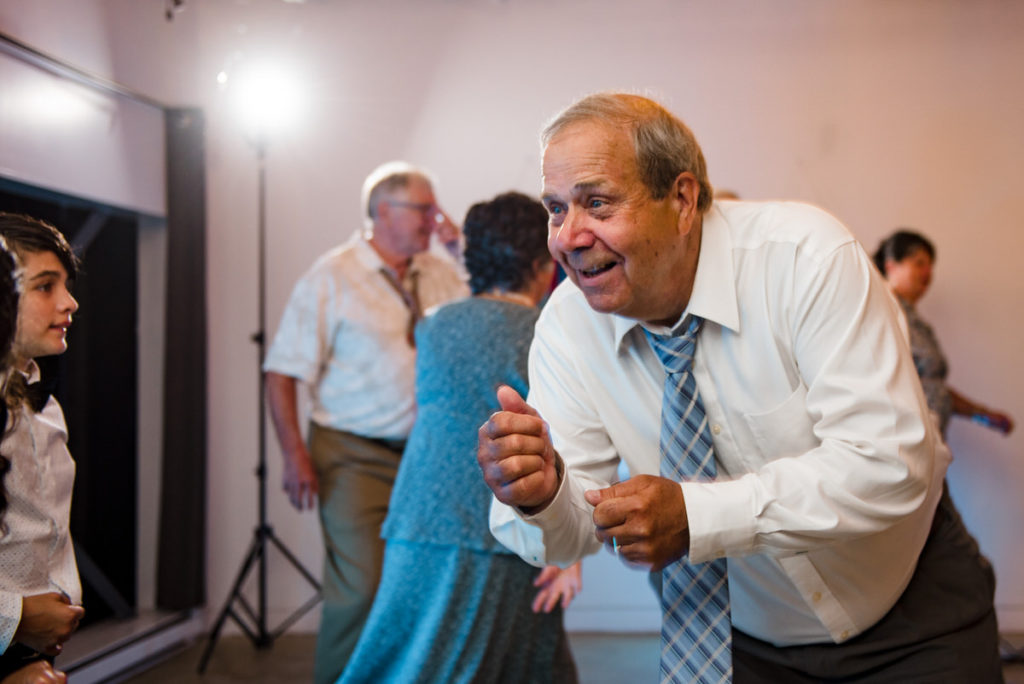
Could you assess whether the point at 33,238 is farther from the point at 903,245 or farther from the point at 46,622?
the point at 903,245

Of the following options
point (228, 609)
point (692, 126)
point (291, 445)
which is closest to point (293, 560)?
point (228, 609)

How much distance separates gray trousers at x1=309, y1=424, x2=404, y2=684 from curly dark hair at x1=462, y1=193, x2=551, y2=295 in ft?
3.63

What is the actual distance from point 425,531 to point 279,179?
2.82m

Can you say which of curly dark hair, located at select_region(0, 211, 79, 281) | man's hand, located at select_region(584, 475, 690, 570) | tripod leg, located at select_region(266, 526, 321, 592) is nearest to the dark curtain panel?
tripod leg, located at select_region(266, 526, 321, 592)

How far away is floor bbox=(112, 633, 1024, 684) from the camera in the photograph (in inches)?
142

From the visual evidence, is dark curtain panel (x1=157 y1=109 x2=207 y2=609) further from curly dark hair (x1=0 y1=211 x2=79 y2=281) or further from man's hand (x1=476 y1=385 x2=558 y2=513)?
man's hand (x1=476 y1=385 x2=558 y2=513)

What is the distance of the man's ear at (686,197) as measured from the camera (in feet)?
4.98

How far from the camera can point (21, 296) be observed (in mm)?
1180

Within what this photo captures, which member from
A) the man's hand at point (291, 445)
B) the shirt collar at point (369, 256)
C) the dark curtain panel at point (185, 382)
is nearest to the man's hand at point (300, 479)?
the man's hand at point (291, 445)

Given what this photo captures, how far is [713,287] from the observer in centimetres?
147

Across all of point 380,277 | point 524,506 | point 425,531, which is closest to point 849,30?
point 380,277

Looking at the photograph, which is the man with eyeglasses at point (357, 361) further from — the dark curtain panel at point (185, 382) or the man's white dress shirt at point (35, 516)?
the man's white dress shirt at point (35, 516)

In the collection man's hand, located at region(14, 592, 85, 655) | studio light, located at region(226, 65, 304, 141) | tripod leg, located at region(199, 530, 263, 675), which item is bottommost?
tripod leg, located at region(199, 530, 263, 675)

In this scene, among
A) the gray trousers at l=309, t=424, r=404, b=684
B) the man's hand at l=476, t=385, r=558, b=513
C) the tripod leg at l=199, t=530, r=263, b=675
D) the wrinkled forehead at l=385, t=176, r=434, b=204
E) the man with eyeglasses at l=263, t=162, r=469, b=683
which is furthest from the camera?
the tripod leg at l=199, t=530, r=263, b=675
